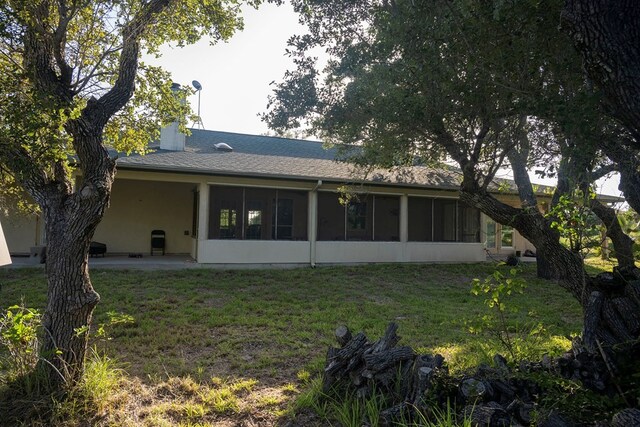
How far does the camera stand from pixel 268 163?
12.4 metres

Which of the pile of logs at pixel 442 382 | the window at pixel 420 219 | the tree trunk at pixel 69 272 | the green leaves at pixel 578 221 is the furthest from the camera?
the window at pixel 420 219

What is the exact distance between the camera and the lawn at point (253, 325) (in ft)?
11.3

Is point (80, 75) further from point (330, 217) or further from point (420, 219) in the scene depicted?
point (420, 219)

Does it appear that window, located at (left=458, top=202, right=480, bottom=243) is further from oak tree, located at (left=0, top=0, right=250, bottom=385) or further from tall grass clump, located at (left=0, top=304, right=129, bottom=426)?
tall grass clump, located at (left=0, top=304, right=129, bottom=426)

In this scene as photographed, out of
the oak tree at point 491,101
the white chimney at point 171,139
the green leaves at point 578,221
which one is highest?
the white chimney at point 171,139

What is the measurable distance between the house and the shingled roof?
3 cm

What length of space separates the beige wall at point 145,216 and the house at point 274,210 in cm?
3

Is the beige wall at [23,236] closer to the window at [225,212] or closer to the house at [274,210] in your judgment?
the house at [274,210]

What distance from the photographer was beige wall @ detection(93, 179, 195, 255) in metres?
13.5

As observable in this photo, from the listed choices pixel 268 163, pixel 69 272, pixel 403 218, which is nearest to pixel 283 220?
pixel 268 163

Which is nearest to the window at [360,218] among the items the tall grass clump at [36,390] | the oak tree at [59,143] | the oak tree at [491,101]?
the oak tree at [491,101]

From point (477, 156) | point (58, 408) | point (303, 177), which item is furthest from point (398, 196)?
point (58, 408)

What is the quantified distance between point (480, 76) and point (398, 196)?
8.96 metres

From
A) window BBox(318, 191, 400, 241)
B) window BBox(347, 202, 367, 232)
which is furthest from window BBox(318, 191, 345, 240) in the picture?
window BBox(347, 202, 367, 232)
